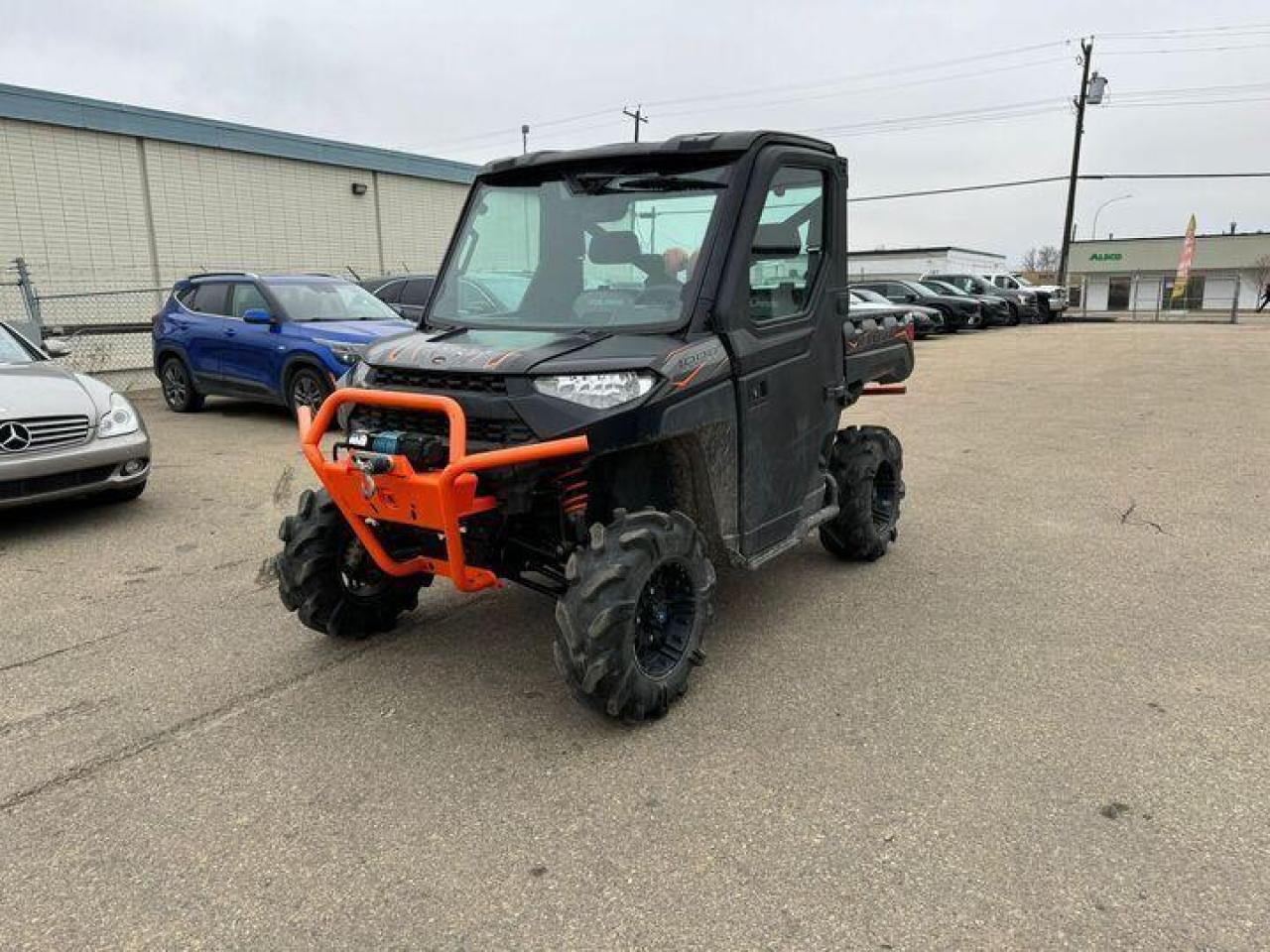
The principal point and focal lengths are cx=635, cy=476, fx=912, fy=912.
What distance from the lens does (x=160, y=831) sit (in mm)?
2840

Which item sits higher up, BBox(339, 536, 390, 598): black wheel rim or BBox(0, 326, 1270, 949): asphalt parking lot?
Result: BBox(339, 536, 390, 598): black wheel rim

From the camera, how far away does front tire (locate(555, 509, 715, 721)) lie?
10.4 ft

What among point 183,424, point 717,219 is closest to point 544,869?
Answer: point 717,219

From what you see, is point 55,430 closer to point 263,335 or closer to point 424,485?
point 424,485

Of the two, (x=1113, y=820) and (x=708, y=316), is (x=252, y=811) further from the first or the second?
(x=1113, y=820)

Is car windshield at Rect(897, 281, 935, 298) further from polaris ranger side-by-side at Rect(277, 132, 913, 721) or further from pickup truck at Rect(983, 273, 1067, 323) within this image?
polaris ranger side-by-side at Rect(277, 132, 913, 721)

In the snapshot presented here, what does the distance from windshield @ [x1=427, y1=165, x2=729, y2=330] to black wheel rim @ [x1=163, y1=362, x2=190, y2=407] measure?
346 inches

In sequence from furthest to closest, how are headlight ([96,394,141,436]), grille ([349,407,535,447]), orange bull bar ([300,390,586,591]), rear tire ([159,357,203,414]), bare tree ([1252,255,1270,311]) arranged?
bare tree ([1252,255,1270,311]) → rear tire ([159,357,203,414]) → headlight ([96,394,141,436]) → grille ([349,407,535,447]) → orange bull bar ([300,390,586,591])

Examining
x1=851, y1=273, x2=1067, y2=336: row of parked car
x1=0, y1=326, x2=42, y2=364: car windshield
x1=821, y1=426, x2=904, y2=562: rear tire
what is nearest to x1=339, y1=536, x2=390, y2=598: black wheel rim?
x1=821, y1=426, x2=904, y2=562: rear tire

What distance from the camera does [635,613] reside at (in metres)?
3.29

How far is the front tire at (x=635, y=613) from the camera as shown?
3.18m

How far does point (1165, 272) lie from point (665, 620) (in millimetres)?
64788

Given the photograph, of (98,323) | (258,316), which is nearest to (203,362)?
(258,316)

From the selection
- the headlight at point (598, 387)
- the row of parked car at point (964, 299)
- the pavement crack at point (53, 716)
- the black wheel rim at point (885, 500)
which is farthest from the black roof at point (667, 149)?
the row of parked car at point (964, 299)
